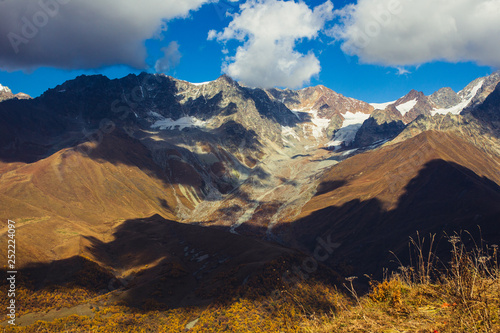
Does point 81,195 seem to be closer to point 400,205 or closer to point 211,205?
point 211,205

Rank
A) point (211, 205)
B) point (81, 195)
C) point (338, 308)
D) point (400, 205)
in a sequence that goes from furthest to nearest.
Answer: point (211, 205) < point (81, 195) < point (400, 205) < point (338, 308)

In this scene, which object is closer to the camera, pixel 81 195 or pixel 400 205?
pixel 400 205

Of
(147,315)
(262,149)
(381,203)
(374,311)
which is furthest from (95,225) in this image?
(262,149)

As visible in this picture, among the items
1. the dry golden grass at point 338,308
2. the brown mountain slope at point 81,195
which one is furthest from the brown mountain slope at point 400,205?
the brown mountain slope at point 81,195

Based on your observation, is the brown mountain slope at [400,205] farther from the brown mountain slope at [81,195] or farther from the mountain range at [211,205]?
the brown mountain slope at [81,195]

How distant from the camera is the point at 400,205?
196 ft

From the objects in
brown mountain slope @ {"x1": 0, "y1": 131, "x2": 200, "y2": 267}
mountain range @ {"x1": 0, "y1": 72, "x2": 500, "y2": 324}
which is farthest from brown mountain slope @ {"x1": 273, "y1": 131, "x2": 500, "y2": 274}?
brown mountain slope @ {"x1": 0, "y1": 131, "x2": 200, "y2": 267}

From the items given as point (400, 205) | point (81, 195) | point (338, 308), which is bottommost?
point (400, 205)

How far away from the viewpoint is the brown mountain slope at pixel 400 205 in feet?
156

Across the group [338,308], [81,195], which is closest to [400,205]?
[338,308]

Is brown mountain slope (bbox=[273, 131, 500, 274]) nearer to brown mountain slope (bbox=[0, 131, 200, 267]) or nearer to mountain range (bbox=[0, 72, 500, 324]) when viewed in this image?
mountain range (bbox=[0, 72, 500, 324])

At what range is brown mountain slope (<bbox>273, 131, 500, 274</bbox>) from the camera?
1868 inches

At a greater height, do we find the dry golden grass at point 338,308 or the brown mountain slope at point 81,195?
the brown mountain slope at point 81,195

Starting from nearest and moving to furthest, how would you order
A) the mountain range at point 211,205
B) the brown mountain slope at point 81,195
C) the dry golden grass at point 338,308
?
the dry golden grass at point 338,308
the mountain range at point 211,205
the brown mountain slope at point 81,195
